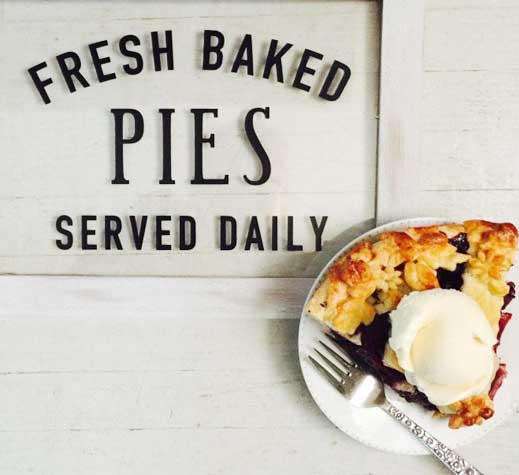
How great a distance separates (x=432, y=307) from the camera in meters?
0.76

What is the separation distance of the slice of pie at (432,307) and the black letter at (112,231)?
31 centimetres

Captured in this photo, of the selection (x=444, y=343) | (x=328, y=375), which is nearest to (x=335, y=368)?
(x=328, y=375)

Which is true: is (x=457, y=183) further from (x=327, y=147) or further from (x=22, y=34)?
(x=22, y=34)

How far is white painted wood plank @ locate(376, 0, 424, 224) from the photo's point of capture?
0.85m

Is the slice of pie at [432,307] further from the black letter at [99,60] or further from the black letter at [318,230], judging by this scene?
the black letter at [99,60]

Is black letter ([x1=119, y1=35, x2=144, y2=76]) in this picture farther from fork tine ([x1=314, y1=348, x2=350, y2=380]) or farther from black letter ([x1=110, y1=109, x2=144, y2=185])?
fork tine ([x1=314, y1=348, x2=350, y2=380])

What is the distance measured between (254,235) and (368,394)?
0.93 feet

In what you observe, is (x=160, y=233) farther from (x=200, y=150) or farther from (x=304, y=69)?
(x=304, y=69)

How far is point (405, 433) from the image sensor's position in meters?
0.87

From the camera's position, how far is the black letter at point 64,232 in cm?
91

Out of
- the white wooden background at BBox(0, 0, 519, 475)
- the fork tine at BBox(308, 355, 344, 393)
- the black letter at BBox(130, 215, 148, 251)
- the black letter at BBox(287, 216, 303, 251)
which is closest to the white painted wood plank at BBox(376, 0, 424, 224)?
the white wooden background at BBox(0, 0, 519, 475)

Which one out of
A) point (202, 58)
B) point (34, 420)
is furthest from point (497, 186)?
point (34, 420)

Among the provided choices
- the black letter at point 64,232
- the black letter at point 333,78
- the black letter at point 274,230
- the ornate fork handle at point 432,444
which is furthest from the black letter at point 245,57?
the ornate fork handle at point 432,444

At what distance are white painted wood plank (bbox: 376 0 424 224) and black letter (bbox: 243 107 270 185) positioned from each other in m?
0.16
